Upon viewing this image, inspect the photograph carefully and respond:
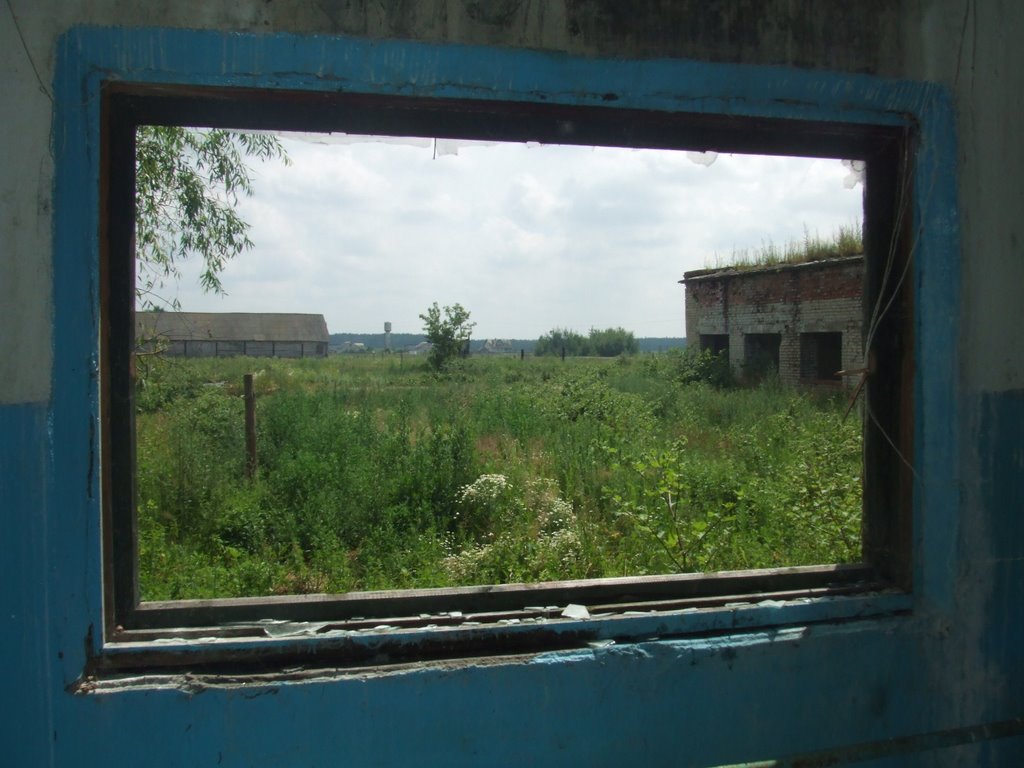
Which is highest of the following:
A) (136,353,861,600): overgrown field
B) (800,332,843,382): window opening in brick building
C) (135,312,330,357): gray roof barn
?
(135,312,330,357): gray roof barn

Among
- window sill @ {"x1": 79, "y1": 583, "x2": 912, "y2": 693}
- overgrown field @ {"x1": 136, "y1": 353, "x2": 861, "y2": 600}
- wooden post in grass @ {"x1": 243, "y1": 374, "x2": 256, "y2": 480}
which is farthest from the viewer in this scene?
wooden post in grass @ {"x1": 243, "y1": 374, "x2": 256, "y2": 480}

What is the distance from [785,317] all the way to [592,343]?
153 ft

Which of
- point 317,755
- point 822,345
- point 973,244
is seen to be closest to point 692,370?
point 822,345

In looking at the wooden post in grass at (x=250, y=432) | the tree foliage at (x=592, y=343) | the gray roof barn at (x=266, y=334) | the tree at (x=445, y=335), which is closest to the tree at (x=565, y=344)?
the tree foliage at (x=592, y=343)

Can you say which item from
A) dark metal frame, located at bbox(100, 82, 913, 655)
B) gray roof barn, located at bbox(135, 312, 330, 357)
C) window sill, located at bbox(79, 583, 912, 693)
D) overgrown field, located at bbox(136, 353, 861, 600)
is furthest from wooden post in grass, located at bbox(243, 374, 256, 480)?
gray roof barn, located at bbox(135, 312, 330, 357)

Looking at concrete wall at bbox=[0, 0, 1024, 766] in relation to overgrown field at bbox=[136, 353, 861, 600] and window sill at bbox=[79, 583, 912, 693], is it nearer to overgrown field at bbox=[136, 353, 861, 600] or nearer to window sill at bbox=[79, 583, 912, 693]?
window sill at bbox=[79, 583, 912, 693]

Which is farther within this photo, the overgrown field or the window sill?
the overgrown field

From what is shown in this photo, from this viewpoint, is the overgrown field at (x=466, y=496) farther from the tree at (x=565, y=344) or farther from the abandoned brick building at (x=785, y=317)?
the tree at (x=565, y=344)

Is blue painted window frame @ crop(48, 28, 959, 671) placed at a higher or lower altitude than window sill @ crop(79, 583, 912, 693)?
higher

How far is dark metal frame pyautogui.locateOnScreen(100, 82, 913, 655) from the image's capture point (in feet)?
7.43

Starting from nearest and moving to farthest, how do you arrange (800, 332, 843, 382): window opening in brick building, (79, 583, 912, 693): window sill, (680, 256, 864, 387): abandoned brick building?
(79, 583, 912, 693): window sill, (680, 256, 864, 387): abandoned brick building, (800, 332, 843, 382): window opening in brick building

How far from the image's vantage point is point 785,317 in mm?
15258

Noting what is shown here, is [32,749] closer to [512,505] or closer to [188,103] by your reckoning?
[188,103]

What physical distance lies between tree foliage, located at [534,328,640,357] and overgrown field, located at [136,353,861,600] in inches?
1962
